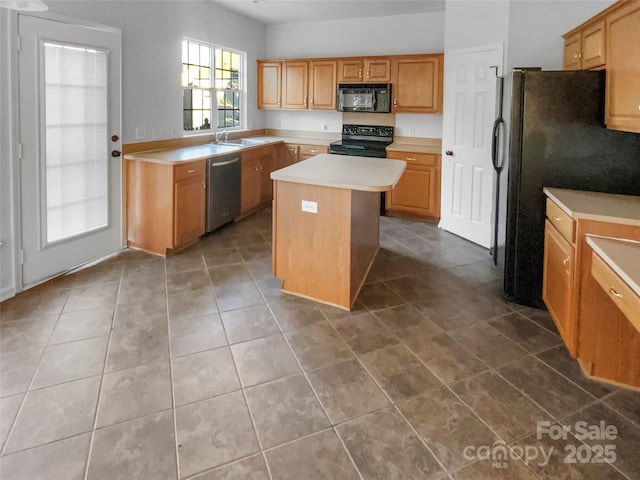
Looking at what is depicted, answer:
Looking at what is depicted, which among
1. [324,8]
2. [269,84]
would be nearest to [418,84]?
[324,8]

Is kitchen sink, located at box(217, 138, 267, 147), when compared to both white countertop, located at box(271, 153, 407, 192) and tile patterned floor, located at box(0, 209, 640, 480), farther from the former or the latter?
tile patterned floor, located at box(0, 209, 640, 480)

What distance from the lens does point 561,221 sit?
8.34ft

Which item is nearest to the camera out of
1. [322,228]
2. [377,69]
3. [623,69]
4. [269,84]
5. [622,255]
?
[622,255]

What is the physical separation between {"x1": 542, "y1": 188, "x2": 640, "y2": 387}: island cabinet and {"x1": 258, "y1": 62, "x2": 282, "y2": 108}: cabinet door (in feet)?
16.3

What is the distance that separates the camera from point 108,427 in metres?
1.92

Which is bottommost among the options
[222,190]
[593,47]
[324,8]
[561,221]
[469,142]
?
[561,221]

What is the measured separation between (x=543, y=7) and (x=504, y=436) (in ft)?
11.5

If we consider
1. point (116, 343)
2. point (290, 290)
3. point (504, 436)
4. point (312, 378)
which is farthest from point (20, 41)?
point (504, 436)

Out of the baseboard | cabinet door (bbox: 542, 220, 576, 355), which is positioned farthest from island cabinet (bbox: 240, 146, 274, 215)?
cabinet door (bbox: 542, 220, 576, 355)

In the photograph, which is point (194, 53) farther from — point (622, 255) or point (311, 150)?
point (622, 255)

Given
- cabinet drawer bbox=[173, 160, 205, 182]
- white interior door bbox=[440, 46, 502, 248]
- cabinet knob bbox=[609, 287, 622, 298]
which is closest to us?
cabinet knob bbox=[609, 287, 622, 298]

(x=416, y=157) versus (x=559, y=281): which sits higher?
(x=416, y=157)

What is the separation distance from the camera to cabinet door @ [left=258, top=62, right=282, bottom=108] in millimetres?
6527

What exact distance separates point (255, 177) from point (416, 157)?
6.79 feet
